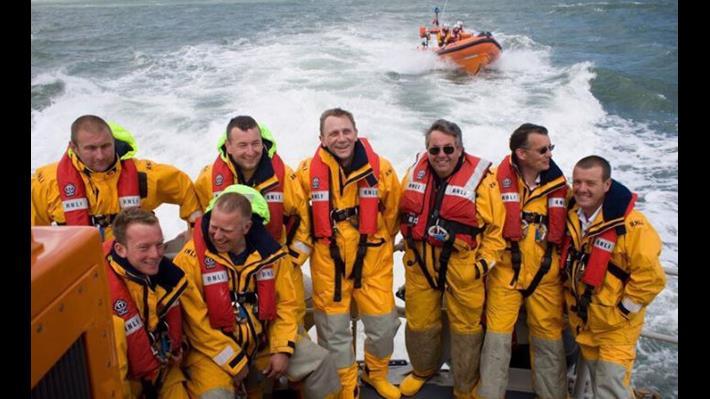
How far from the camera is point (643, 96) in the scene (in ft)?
42.0

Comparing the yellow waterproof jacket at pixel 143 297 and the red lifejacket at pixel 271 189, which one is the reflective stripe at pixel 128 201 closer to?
the red lifejacket at pixel 271 189

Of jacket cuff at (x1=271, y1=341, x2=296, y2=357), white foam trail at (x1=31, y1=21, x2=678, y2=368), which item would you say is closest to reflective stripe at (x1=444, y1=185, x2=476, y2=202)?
jacket cuff at (x1=271, y1=341, x2=296, y2=357)

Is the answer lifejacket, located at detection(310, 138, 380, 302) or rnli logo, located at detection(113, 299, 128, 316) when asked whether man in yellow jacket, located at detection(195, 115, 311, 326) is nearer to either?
lifejacket, located at detection(310, 138, 380, 302)

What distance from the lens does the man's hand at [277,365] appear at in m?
2.66

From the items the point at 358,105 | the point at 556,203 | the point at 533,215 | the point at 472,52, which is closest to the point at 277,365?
the point at 533,215

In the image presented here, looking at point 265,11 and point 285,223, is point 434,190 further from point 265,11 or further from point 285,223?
point 265,11

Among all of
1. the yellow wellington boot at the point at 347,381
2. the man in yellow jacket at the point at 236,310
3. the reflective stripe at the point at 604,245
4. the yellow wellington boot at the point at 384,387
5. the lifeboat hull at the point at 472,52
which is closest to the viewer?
the man in yellow jacket at the point at 236,310

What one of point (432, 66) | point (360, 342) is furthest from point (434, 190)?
point (432, 66)

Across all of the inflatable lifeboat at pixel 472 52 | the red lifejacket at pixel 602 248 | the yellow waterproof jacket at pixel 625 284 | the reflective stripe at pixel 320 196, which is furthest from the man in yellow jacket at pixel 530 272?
the inflatable lifeboat at pixel 472 52

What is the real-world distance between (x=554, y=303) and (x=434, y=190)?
2.70 feet

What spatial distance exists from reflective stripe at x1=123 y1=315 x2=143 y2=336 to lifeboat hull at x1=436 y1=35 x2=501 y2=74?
46.2ft

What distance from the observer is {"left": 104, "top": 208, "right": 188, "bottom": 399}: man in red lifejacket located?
2.25 meters

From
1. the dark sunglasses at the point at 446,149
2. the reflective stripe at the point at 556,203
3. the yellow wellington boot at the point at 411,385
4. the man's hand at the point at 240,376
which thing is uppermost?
the dark sunglasses at the point at 446,149

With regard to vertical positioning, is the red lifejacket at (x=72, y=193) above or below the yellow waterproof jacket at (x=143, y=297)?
above
